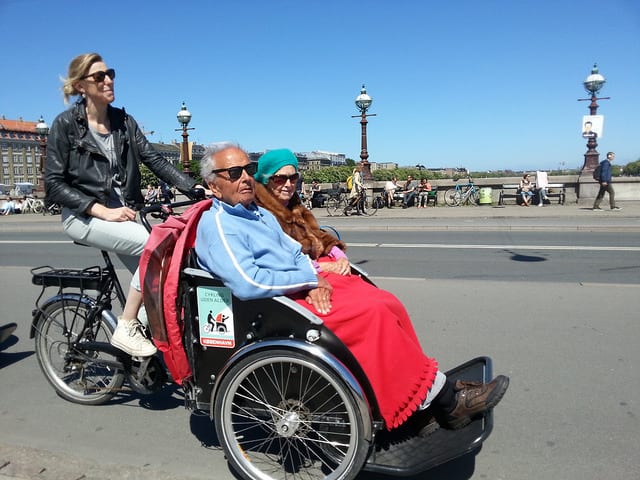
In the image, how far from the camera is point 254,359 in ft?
8.05


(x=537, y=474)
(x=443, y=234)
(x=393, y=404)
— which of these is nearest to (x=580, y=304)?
(x=537, y=474)

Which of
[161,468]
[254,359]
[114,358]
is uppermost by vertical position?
[254,359]

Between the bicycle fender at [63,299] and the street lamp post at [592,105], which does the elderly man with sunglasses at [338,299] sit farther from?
the street lamp post at [592,105]

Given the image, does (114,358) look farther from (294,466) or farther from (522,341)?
(522,341)

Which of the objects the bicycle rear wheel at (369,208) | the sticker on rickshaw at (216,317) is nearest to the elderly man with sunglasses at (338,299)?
the sticker on rickshaw at (216,317)

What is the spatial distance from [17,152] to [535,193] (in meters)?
138

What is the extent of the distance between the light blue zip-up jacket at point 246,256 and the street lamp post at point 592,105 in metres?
Answer: 20.1

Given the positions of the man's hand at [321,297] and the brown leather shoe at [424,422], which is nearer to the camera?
the man's hand at [321,297]

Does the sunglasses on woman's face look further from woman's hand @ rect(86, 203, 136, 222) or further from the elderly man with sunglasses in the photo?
woman's hand @ rect(86, 203, 136, 222)

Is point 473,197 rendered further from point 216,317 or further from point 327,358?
point 327,358

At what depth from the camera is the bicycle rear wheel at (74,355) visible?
11.5 feet

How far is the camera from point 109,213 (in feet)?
10.1

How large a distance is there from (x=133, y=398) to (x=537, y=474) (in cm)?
259

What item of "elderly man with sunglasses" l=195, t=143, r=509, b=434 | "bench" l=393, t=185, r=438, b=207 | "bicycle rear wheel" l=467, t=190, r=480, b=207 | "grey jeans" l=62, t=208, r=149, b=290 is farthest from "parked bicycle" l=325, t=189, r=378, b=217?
"elderly man with sunglasses" l=195, t=143, r=509, b=434
